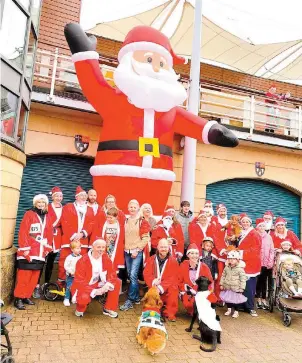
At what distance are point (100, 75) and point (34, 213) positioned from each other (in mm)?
2857

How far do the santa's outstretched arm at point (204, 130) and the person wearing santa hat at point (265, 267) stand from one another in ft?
5.86

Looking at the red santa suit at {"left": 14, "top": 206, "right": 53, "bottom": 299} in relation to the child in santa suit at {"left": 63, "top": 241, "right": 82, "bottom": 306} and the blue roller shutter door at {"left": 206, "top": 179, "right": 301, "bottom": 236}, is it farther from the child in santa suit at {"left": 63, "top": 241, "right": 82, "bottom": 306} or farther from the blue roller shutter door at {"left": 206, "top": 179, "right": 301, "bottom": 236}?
the blue roller shutter door at {"left": 206, "top": 179, "right": 301, "bottom": 236}

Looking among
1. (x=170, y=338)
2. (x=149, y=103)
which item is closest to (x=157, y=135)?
(x=149, y=103)

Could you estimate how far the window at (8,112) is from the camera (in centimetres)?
492

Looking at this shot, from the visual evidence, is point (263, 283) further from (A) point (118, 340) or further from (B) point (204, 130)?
(A) point (118, 340)

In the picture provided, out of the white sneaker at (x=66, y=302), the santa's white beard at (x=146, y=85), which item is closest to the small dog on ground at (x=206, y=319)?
the white sneaker at (x=66, y=302)

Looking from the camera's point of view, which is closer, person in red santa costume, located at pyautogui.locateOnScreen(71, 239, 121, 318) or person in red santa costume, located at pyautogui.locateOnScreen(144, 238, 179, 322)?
person in red santa costume, located at pyautogui.locateOnScreen(71, 239, 121, 318)

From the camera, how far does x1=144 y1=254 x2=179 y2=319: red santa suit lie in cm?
484

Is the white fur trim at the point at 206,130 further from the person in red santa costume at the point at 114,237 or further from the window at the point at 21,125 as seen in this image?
the window at the point at 21,125

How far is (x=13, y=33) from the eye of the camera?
16.8ft

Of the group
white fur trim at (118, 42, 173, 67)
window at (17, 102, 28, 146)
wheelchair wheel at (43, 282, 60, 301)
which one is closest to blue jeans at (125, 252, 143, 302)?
wheelchair wheel at (43, 282, 60, 301)

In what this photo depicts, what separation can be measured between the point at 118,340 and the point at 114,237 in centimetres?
162

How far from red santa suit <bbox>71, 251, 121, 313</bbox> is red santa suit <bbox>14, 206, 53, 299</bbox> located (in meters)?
0.75

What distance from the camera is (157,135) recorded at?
20.2ft
